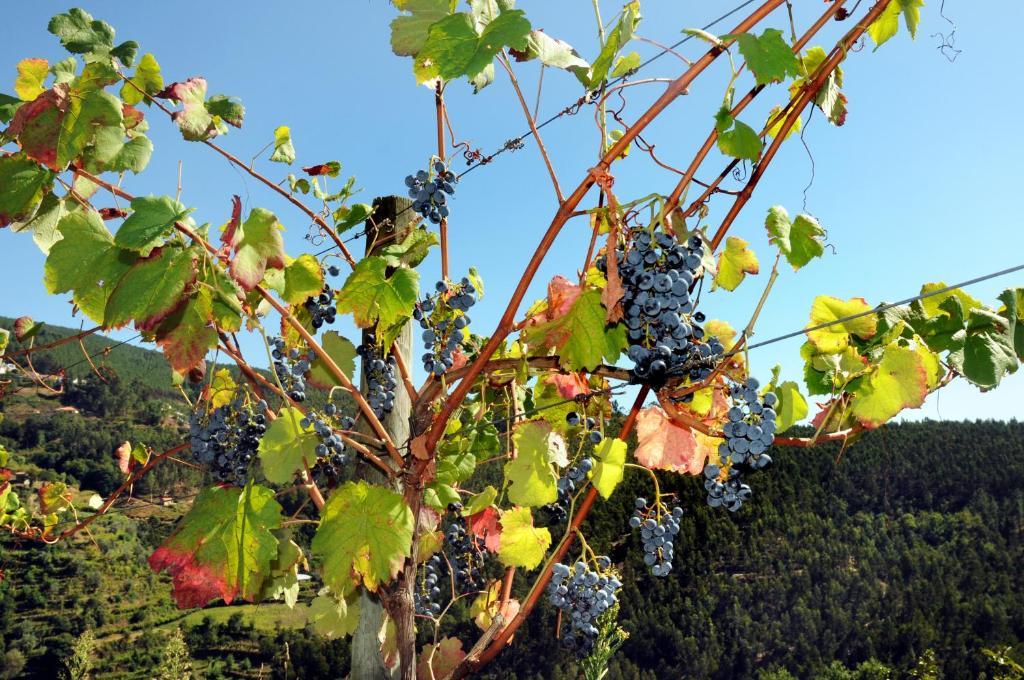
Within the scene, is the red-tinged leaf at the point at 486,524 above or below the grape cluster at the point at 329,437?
below

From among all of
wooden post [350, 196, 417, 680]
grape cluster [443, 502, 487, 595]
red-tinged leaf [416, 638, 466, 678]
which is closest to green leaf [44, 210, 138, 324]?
wooden post [350, 196, 417, 680]

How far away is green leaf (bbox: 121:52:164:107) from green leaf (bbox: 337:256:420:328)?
63 cm

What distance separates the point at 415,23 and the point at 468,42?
1.18ft

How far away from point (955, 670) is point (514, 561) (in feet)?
48.0

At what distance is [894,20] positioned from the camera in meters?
1.52

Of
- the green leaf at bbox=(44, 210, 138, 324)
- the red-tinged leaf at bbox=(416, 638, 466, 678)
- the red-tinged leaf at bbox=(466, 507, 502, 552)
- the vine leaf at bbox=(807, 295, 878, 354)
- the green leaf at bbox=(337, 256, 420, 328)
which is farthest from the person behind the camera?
the red-tinged leaf at bbox=(466, 507, 502, 552)

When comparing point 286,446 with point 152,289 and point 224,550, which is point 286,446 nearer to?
point 224,550

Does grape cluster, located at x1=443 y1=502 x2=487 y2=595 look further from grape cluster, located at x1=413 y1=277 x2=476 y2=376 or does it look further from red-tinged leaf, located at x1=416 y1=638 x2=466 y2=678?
grape cluster, located at x1=413 y1=277 x2=476 y2=376

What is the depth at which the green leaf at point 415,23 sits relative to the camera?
1403mm

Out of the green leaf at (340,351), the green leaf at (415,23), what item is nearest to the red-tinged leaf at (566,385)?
the green leaf at (340,351)

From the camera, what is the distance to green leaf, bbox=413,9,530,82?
109 cm

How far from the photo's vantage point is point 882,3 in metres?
1.23

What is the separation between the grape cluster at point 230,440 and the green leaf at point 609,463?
983 millimetres

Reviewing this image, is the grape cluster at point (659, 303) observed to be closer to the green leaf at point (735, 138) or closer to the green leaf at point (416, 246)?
the green leaf at point (735, 138)
